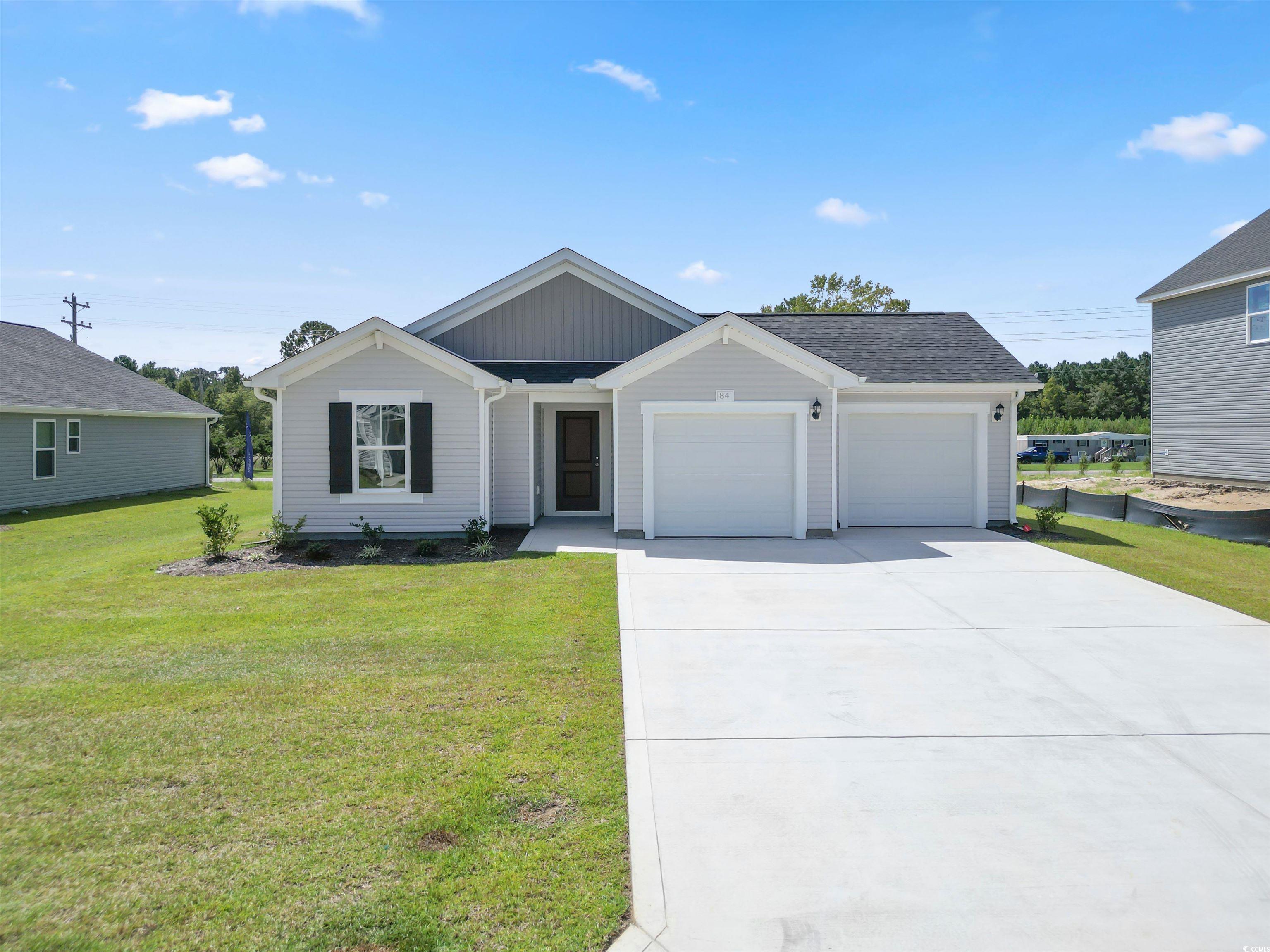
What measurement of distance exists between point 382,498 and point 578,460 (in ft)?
14.2

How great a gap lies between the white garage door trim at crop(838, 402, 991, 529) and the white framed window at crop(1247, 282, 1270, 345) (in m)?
10.1

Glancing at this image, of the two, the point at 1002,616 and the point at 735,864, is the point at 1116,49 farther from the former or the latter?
the point at 735,864

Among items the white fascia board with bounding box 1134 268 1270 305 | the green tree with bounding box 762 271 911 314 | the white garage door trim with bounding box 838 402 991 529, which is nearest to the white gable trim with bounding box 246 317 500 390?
Result: the white garage door trim with bounding box 838 402 991 529

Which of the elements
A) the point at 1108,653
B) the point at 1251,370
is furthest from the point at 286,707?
the point at 1251,370

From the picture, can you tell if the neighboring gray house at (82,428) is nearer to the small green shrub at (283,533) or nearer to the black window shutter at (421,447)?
the small green shrub at (283,533)

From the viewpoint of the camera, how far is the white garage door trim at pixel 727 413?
40.3 feet

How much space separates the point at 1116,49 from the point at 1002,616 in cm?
1336

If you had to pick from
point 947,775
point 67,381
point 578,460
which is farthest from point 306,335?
point 947,775

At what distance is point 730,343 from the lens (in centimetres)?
1227

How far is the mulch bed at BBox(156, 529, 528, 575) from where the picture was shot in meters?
10.3

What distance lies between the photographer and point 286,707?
4.96 metres

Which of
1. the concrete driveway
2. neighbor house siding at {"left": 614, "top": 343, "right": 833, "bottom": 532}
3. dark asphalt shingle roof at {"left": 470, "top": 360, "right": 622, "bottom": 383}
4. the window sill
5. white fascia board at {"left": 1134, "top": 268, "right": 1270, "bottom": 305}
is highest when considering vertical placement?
white fascia board at {"left": 1134, "top": 268, "right": 1270, "bottom": 305}

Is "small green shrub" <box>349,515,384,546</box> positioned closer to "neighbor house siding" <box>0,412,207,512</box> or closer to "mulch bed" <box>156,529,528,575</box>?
"mulch bed" <box>156,529,528,575</box>

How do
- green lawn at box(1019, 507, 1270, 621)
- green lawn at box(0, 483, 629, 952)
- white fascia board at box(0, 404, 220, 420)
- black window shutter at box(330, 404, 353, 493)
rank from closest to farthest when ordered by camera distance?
green lawn at box(0, 483, 629, 952) → green lawn at box(1019, 507, 1270, 621) → black window shutter at box(330, 404, 353, 493) → white fascia board at box(0, 404, 220, 420)
